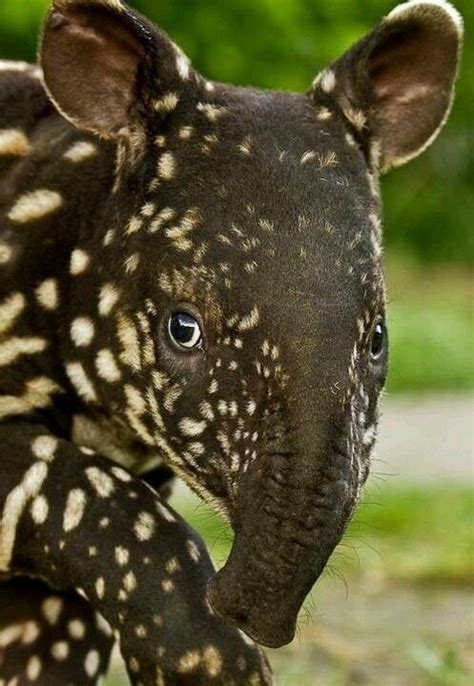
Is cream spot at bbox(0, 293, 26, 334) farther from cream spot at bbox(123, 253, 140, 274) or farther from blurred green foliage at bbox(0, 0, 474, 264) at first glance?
blurred green foliage at bbox(0, 0, 474, 264)

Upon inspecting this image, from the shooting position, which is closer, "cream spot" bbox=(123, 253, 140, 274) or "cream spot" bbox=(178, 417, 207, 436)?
"cream spot" bbox=(178, 417, 207, 436)

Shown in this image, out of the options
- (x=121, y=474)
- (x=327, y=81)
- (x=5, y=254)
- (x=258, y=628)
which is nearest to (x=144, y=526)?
(x=121, y=474)

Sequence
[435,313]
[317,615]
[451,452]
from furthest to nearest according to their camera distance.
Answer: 1. [435,313]
2. [451,452]
3. [317,615]

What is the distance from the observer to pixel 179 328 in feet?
15.2

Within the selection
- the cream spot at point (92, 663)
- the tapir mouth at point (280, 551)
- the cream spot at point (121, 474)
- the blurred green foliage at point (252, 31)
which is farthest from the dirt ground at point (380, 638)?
the blurred green foliage at point (252, 31)

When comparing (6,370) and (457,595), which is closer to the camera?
(6,370)

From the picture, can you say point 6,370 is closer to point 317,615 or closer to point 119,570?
point 119,570

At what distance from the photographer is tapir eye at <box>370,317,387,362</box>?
4621mm

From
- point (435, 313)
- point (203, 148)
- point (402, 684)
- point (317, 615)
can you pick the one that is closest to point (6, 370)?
point (203, 148)

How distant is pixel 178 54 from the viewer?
A: 490cm

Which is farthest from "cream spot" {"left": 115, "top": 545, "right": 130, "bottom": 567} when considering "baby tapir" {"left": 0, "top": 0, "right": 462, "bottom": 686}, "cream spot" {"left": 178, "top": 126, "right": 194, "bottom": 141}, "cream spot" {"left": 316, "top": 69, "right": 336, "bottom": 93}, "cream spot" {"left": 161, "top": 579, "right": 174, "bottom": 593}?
"cream spot" {"left": 316, "top": 69, "right": 336, "bottom": 93}

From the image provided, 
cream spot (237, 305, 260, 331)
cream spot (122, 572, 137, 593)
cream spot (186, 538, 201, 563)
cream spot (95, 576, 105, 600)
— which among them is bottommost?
cream spot (95, 576, 105, 600)

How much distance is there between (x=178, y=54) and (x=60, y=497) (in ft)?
3.73

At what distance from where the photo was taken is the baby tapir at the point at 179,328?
4.32 metres
